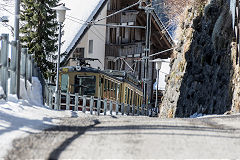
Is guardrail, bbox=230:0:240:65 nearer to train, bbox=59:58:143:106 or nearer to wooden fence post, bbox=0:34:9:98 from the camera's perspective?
wooden fence post, bbox=0:34:9:98

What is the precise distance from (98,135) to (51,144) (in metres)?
0.94

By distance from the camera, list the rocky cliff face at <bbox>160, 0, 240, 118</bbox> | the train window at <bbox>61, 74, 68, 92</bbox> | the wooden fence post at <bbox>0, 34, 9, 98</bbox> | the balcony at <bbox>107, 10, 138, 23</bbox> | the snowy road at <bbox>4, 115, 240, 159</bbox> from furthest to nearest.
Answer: the balcony at <bbox>107, 10, 138, 23</bbox> < the train window at <bbox>61, 74, 68, 92</bbox> < the rocky cliff face at <bbox>160, 0, 240, 118</bbox> < the wooden fence post at <bbox>0, 34, 9, 98</bbox> < the snowy road at <bbox>4, 115, 240, 159</bbox>

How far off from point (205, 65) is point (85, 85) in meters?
9.53

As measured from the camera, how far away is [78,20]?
43.3m

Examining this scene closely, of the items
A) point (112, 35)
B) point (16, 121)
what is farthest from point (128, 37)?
point (16, 121)

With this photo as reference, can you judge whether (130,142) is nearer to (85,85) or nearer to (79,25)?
(85,85)

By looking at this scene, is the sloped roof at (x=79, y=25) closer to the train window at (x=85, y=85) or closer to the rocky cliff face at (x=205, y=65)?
the train window at (x=85, y=85)

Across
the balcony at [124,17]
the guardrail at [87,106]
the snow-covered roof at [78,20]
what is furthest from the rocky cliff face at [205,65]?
the balcony at [124,17]

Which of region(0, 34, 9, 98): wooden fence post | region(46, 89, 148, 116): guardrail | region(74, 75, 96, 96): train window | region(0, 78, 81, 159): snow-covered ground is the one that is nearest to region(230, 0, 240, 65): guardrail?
region(46, 89, 148, 116): guardrail

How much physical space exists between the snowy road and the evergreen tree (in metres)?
30.2

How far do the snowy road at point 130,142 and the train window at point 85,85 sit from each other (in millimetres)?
21982

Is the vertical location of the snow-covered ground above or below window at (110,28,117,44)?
below

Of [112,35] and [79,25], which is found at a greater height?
[79,25]

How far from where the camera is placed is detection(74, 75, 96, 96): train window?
31.5 metres
